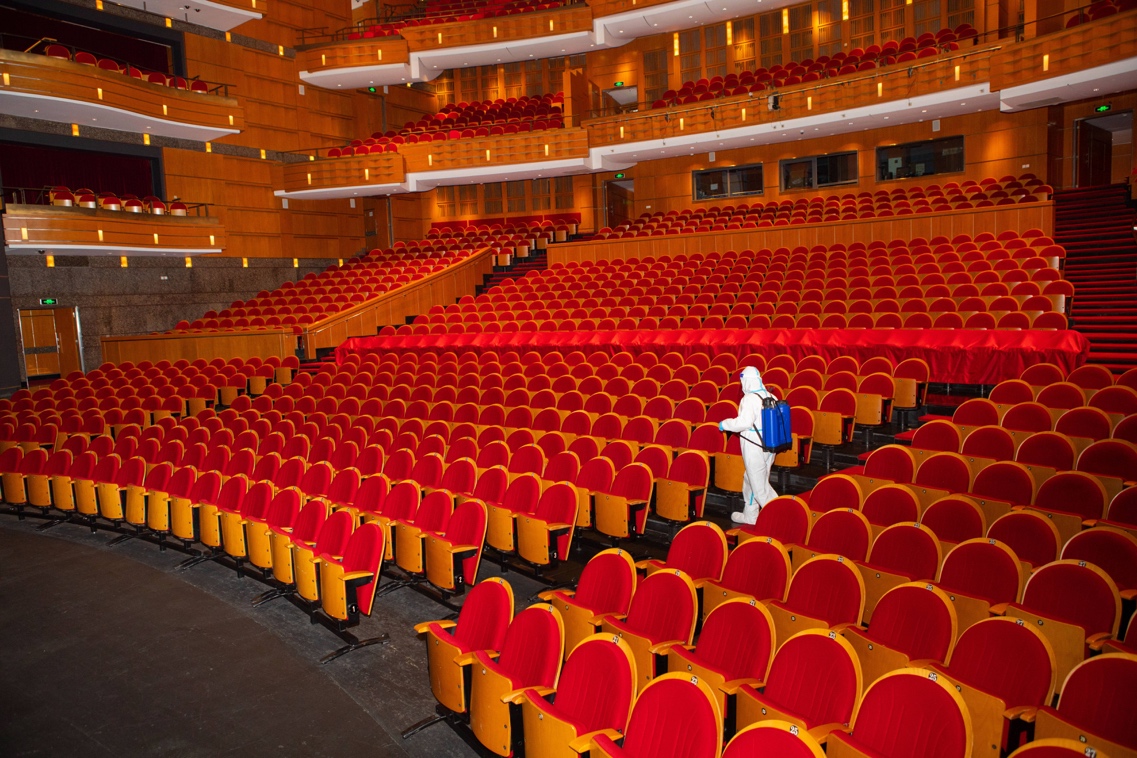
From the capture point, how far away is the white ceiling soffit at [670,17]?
12102 mm

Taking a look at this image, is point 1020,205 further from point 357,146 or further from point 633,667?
point 357,146

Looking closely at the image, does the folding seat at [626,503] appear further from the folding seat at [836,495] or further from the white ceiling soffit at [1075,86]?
the white ceiling soffit at [1075,86]

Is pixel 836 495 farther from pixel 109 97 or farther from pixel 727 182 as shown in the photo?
pixel 727 182

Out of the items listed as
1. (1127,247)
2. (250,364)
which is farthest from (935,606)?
(250,364)

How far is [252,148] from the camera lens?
12648 mm

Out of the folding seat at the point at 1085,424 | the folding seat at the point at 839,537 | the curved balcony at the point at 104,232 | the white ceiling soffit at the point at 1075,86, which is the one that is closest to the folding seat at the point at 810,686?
the folding seat at the point at 839,537

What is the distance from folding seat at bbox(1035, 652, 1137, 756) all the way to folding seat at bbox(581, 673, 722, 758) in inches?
27.1

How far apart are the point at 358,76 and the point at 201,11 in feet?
9.07

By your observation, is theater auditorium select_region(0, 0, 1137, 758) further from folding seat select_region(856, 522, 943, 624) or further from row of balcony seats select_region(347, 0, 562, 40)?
row of balcony seats select_region(347, 0, 562, 40)

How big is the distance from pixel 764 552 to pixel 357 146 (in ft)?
40.7

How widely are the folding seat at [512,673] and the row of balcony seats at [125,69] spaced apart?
10.1m

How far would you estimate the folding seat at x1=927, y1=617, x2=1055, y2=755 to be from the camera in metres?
1.76

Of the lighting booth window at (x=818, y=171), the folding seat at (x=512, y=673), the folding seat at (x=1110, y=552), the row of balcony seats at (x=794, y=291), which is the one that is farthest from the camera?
the lighting booth window at (x=818, y=171)

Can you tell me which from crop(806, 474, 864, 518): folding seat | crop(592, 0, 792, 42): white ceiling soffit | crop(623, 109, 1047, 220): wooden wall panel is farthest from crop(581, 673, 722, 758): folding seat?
crop(592, 0, 792, 42): white ceiling soffit
